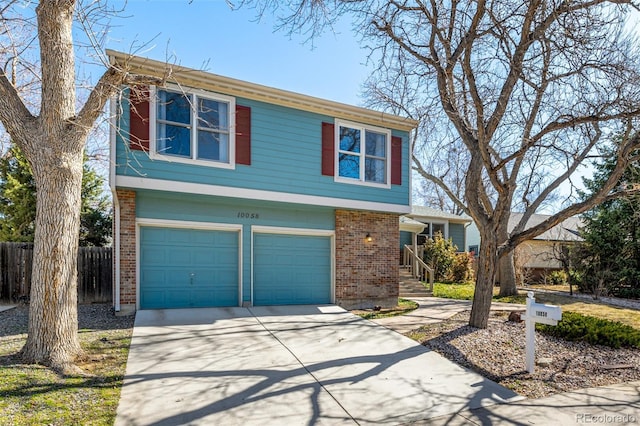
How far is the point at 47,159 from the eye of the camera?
5.14 metres

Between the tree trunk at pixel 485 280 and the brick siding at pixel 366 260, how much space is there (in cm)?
372

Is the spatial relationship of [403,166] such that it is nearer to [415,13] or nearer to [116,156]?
[415,13]

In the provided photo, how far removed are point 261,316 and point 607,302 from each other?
509 inches

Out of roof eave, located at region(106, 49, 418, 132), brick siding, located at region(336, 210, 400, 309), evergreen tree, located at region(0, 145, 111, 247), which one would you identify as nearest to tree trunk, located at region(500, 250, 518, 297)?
brick siding, located at region(336, 210, 400, 309)

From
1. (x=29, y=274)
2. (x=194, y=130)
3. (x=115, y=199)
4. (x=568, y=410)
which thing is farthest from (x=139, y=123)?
(x=568, y=410)

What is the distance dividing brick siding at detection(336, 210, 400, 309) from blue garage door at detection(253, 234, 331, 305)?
419 millimetres

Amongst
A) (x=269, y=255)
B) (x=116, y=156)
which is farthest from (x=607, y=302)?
(x=116, y=156)

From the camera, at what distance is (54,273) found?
16.6ft

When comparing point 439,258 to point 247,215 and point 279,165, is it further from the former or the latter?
point 247,215

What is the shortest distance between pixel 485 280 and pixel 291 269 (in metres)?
4.88

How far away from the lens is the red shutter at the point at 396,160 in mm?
11430

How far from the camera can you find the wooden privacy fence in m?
10.5

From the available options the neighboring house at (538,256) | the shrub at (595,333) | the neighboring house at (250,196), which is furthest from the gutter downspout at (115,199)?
the neighboring house at (538,256)

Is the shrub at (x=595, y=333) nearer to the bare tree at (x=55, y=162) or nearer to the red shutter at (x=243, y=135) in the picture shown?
the red shutter at (x=243, y=135)
